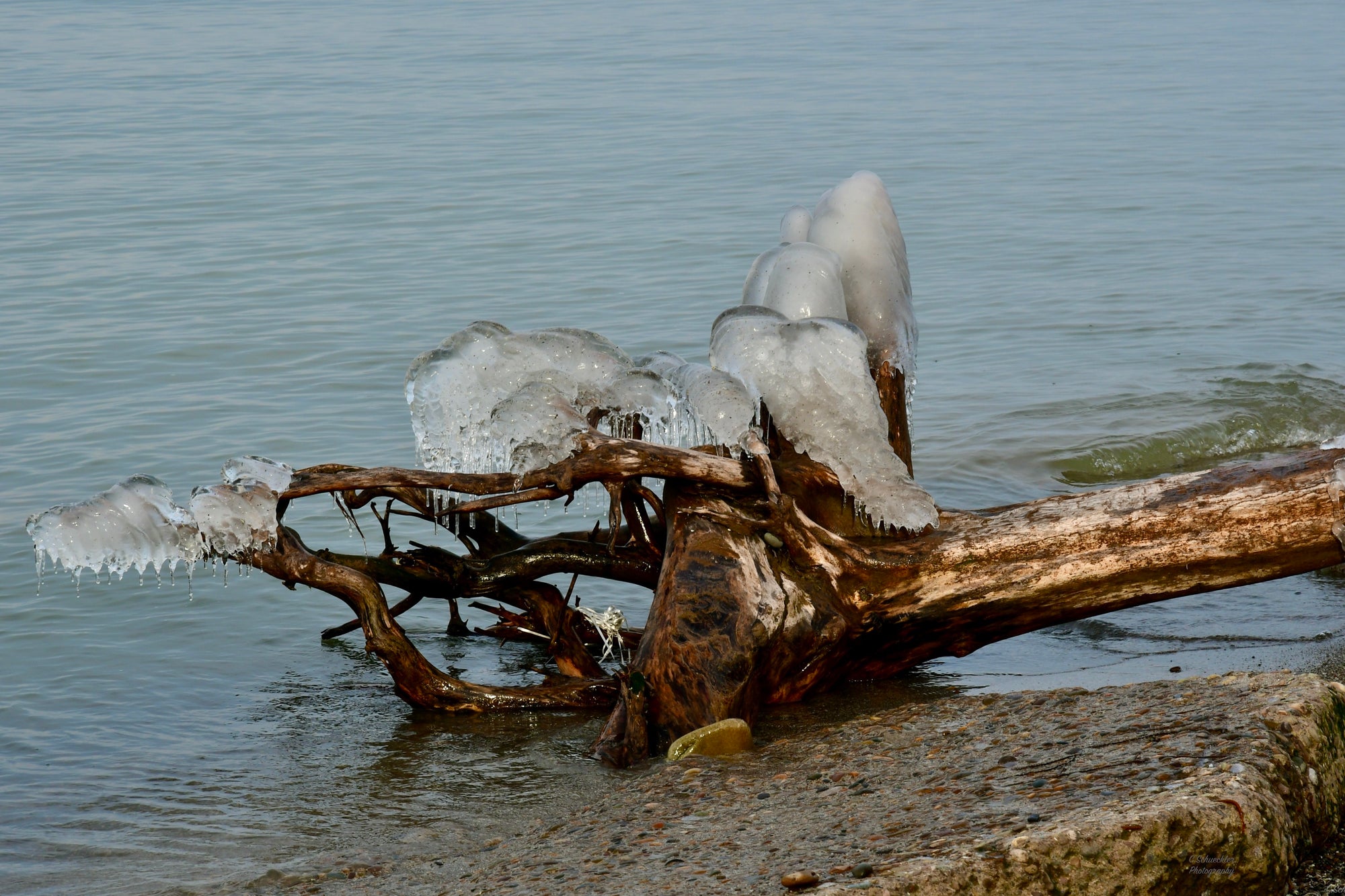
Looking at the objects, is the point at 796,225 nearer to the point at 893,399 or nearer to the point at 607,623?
the point at 893,399

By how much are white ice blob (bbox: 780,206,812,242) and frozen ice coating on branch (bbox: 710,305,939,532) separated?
0.96m

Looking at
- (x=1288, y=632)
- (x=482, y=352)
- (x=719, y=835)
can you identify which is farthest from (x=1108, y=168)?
(x=719, y=835)

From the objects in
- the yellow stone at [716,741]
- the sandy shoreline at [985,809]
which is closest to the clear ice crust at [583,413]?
the yellow stone at [716,741]

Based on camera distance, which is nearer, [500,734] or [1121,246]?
[500,734]

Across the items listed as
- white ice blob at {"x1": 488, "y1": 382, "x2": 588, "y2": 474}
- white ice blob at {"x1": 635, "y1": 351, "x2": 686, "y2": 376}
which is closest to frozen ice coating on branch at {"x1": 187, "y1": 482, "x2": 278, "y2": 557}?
white ice blob at {"x1": 488, "y1": 382, "x2": 588, "y2": 474}

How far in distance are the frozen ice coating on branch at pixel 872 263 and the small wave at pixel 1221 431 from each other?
11.6 feet

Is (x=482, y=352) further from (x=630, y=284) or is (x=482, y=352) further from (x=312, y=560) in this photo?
(x=630, y=284)

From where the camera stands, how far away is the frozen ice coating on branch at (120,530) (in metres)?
4.59

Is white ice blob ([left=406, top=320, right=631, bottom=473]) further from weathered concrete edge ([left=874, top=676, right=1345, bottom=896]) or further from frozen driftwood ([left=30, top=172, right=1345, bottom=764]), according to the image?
weathered concrete edge ([left=874, top=676, right=1345, bottom=896])

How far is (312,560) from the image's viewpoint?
5.01 m

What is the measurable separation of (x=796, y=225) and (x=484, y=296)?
23.1 ft

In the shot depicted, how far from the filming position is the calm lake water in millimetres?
5125

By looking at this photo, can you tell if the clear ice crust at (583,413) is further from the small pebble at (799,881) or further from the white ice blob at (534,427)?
the small pebble at (799,881)

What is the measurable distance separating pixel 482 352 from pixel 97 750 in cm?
207
